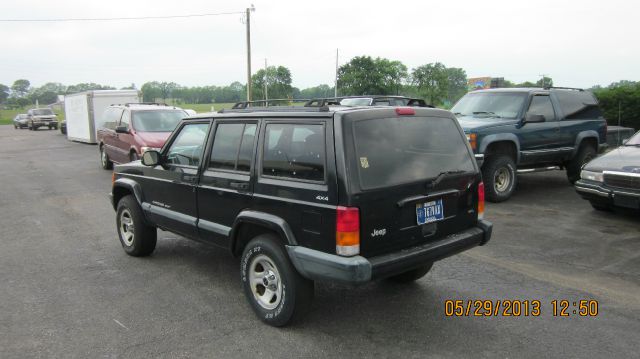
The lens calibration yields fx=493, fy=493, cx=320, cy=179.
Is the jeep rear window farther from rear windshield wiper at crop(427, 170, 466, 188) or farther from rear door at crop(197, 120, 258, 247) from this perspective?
rear door at crop(197, 120, 258, 247)

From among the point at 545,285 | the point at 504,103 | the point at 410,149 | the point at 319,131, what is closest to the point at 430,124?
the point at 410,149

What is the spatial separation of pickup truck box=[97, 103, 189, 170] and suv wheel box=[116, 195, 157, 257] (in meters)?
5.27

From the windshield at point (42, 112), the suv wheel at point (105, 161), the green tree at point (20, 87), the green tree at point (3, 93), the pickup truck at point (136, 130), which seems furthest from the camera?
the green tree at point (20, 87)

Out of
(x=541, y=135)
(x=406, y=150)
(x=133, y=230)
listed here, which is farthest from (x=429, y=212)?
(x=541, y=135)

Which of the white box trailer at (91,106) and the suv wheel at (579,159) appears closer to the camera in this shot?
the suv wheel at (579,159)

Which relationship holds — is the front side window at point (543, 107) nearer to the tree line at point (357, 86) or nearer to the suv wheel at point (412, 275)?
the suv wheel at point (412, 275)

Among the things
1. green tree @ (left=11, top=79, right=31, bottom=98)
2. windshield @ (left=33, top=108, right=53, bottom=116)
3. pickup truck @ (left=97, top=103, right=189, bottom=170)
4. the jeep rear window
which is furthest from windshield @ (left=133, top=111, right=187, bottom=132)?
green tree @ (left=11, top=79, right=31, bottom=98)

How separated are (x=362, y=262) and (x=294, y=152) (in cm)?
104

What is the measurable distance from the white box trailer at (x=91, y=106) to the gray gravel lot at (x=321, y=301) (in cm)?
1506

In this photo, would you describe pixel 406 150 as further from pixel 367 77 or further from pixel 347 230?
pixel 367 77

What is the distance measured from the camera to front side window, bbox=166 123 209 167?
489 centimetres

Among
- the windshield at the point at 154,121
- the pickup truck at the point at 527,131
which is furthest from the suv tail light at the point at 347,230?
the windshield at the point at 154,121

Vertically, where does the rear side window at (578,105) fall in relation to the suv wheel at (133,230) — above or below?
above

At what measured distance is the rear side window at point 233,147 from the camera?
14.0ft
